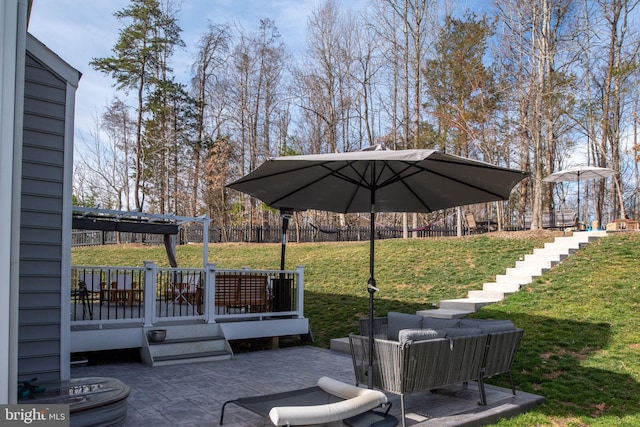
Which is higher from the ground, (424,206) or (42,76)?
(42,76)

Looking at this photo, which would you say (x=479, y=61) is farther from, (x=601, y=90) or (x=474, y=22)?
(x=601, y=90)

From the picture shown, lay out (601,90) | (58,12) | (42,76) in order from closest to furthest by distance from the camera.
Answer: (42,76), (58,12), (601,90)

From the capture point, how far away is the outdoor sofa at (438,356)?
164 inches

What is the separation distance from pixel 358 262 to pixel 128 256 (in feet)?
37.4

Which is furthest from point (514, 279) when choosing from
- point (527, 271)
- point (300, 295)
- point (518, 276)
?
point (300, 295)

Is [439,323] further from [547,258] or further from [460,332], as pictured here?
[547,258]

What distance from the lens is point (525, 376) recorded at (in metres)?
5.65

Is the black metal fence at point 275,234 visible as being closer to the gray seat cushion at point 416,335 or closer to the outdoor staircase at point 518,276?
the outdoor staircase at point 518,276

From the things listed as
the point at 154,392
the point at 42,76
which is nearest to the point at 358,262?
the point at 154,392

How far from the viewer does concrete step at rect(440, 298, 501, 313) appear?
883 centimetres

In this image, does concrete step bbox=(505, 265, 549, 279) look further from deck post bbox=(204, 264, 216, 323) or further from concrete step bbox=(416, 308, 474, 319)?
deck post bbox=(204, 264, 216, 323)

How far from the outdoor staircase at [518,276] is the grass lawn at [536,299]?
10.1 inches

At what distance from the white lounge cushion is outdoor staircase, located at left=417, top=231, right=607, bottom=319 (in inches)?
178

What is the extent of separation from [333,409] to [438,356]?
3.96ft
